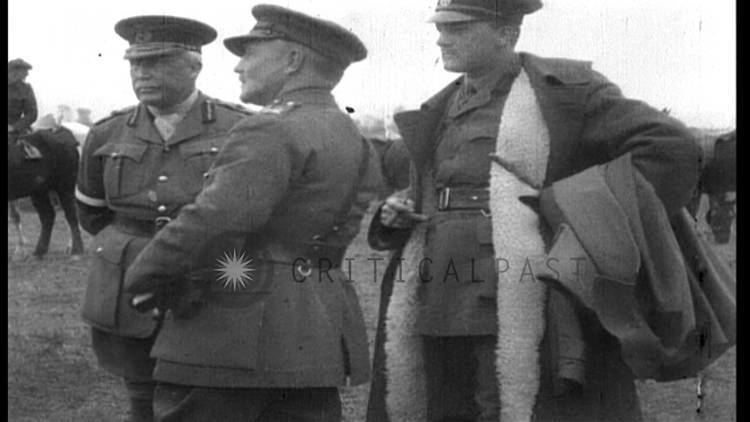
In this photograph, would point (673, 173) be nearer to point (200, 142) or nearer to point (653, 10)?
point (653, 10)

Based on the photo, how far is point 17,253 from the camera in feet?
12.6

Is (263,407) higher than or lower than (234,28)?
lower

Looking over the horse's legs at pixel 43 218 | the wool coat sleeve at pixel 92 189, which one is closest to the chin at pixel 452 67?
the wool coat sleeve at pixel 92 189

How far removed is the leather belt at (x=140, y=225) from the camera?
11.0ft

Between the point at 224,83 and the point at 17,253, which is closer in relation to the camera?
the point at 224,83

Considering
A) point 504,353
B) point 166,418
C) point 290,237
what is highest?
point 290,237

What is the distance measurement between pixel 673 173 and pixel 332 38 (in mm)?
919

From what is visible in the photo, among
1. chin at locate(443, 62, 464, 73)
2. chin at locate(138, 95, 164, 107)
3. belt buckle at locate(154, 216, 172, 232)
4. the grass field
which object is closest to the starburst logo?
belt buckle at locate(154, 216, 172, 232)

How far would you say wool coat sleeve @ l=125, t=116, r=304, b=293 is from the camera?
3.20m

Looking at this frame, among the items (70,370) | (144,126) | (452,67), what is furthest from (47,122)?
(452,67)

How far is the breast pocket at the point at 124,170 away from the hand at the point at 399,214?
64cm

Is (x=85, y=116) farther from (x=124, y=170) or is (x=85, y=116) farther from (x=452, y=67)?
(x=452, y=67)

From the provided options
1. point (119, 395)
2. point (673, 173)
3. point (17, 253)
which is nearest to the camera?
point (673, 173)

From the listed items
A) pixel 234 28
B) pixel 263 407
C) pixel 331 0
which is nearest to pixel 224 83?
pixel 234 28
